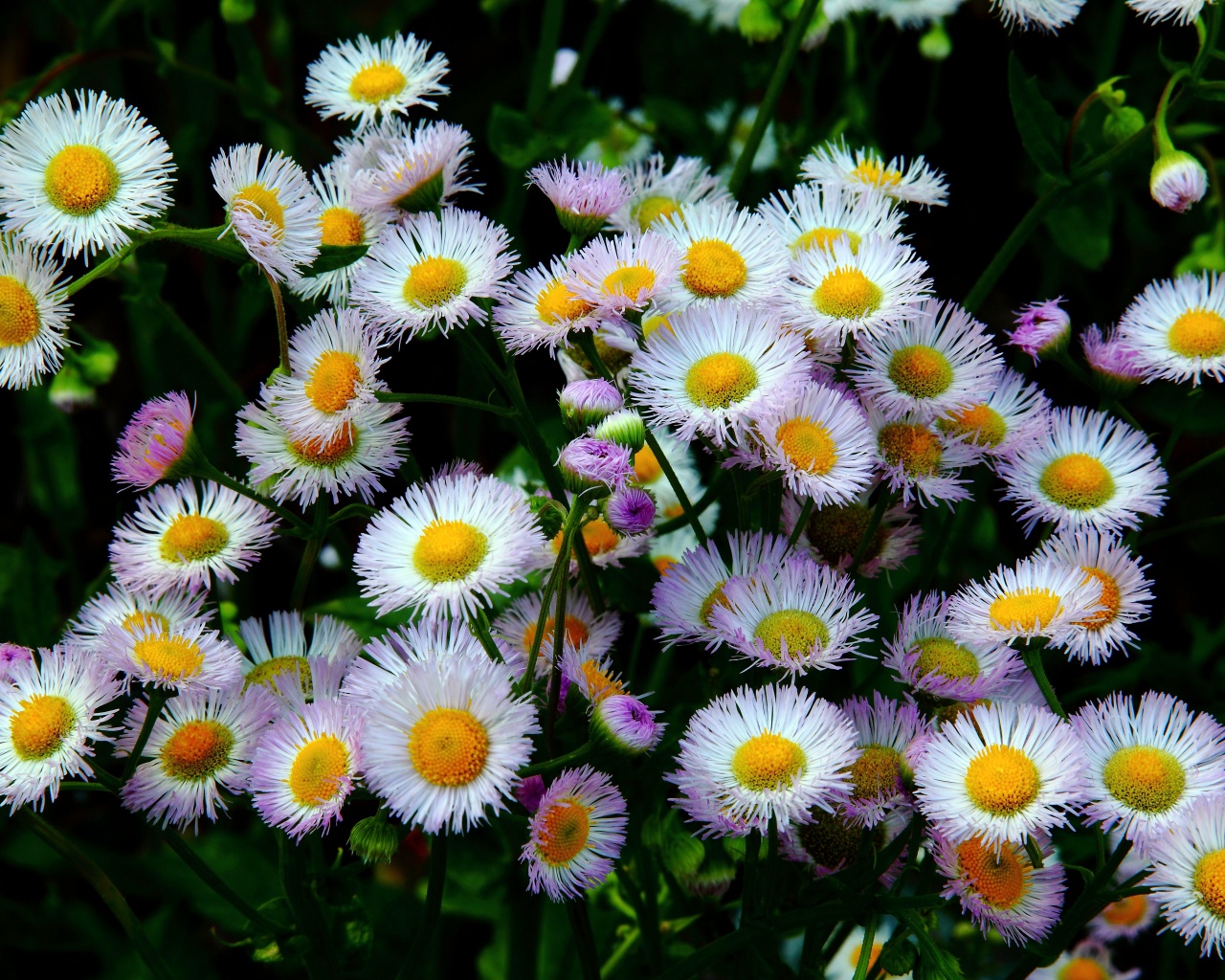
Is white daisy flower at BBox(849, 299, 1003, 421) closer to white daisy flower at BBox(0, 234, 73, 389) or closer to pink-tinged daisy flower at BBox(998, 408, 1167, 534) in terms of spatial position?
pink-tinged daisy flower at BBox(998, 408, 1167, 534)

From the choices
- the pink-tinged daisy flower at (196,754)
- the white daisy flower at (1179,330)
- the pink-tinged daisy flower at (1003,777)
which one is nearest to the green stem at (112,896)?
the pink-tinged daisy flower at (196,754)

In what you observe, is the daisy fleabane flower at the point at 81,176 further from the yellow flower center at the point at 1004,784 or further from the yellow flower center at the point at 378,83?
the yellow flower center at the point at 1004,784

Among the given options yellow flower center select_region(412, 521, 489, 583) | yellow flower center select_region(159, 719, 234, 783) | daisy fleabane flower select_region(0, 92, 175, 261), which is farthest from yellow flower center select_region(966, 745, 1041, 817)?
daisy fleabane flower select_region(0, 92, 175, 261)

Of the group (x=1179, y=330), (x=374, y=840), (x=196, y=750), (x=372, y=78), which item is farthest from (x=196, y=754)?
(x=1179, y=330)

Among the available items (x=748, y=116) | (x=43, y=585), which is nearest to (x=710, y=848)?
(x=43, y=585)

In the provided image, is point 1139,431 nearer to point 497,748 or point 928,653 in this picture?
point 928,653

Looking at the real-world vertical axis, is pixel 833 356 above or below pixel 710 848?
above
